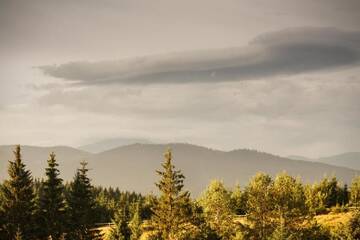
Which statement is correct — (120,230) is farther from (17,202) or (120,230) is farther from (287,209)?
(287,209)

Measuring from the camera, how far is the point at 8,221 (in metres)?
65.7

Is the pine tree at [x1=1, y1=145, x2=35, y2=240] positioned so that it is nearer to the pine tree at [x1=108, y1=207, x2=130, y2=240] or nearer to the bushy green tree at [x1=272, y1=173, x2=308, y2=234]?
the pine tree at [x1=108, y1=207, x2=130, y2=240]

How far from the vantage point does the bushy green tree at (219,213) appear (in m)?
75.9

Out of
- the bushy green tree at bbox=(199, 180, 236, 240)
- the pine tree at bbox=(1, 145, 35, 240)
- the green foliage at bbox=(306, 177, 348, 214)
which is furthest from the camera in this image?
the green foliage at bbox=(306, 177, 348, 214)

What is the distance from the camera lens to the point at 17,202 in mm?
65312

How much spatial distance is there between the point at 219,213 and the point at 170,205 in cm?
2922

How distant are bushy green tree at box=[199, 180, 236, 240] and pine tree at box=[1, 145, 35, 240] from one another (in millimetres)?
28025

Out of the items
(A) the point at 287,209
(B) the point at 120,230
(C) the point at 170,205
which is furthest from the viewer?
(A) the point at 287,209

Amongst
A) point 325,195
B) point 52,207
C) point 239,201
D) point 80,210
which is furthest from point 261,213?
point 239,201

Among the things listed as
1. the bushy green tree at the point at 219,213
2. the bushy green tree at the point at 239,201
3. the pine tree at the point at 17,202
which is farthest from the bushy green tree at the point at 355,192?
the pine tree at the point at 17,202

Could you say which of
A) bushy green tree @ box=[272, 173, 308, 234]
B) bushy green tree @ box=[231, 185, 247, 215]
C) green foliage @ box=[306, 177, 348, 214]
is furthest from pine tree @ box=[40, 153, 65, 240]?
green foliage @ box=[306, 177, 348, 214]

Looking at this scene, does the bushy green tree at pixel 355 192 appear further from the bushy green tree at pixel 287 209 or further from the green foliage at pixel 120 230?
the green foliage at pixel 120 230

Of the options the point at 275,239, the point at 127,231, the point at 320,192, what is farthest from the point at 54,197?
the point at 320,192

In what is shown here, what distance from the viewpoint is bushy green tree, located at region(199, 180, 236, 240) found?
75.9 metres
